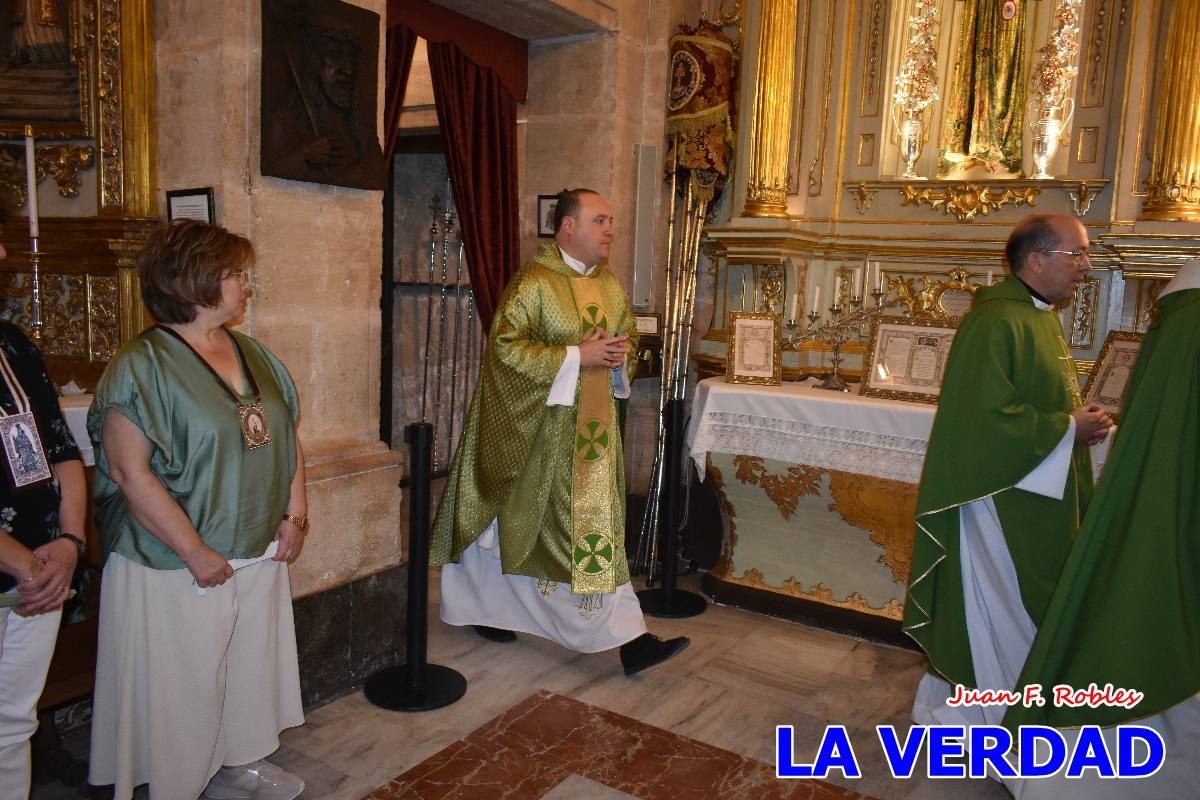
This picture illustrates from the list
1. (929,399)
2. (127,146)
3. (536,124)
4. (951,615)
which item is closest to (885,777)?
(951,615)

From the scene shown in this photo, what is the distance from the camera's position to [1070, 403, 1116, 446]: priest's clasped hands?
9.28 feet

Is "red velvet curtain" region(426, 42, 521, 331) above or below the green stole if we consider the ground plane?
above

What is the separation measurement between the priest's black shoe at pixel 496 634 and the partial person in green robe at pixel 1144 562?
213 centimetres

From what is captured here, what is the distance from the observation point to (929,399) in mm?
4238

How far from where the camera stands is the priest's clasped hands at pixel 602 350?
142 inches

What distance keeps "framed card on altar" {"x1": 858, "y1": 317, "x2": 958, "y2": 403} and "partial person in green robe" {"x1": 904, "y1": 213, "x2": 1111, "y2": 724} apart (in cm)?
118

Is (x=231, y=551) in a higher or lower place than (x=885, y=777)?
higher

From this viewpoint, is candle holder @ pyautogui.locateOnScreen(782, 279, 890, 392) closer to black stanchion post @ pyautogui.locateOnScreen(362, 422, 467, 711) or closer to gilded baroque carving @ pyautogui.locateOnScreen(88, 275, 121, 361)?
black stanchion post @ pyautogui.locateOnScreen(362, 422, 467, 711)

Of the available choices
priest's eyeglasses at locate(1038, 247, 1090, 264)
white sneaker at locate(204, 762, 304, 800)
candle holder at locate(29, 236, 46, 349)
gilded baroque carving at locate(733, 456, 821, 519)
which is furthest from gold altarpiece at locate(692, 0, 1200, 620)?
candle holder at locate(29, 236, 46, 349)

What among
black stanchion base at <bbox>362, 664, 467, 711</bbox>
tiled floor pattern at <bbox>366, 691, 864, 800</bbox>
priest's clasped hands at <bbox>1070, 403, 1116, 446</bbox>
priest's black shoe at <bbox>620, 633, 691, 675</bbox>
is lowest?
tiled floor pattern at <bbox>366, 691, 864, 800</bbox>

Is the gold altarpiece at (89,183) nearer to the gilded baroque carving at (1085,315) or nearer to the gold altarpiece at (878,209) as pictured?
the gold altarpiece at (878,209)

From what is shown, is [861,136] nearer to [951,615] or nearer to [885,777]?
[951,615]

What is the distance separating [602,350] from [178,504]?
1706 millimetres

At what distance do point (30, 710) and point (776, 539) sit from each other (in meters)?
3.16
